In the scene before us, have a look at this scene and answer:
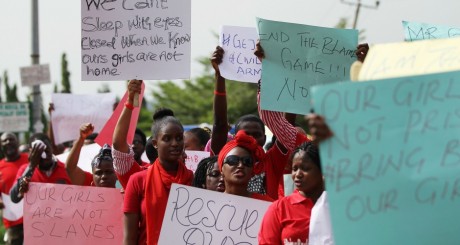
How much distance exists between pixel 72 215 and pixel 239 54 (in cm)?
171

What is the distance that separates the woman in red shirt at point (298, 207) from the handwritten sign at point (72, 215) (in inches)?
88.8

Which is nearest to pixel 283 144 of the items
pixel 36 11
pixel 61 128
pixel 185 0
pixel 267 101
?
pixel 267 101

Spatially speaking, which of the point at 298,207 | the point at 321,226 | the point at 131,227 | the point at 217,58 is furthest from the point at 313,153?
the point at 217,58

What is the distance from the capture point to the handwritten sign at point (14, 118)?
18.1 m

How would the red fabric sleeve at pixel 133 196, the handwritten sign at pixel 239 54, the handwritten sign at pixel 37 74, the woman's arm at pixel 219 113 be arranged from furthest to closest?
the handwritten sign at pixel 37 74
the handwritten sign at pixel 239 54
the woman's arm at pixel 219 113
the red fabric sleeve at pixel 133 196

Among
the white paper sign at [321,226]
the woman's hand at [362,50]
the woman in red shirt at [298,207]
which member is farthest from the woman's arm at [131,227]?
the woman's hand at [362,50]

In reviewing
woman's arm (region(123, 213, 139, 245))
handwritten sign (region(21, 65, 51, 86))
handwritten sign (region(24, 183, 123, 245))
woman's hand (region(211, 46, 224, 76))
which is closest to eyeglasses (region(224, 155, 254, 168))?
woman's arm (region(123, 213, 139, 245))

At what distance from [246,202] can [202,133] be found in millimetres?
2600

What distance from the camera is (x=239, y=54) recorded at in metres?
6.84

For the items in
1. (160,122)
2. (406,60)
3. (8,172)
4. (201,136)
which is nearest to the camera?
(406,60)

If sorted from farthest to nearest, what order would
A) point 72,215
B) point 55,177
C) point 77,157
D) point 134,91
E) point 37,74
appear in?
point 37,74 → point 55,177 → point 77,157 → point 72,215 → point 134,91

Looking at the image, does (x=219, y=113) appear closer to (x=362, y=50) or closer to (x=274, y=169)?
(x=274, y=169)

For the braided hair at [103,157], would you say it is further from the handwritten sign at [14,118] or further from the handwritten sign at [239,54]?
the handwritten sign at [14,118]

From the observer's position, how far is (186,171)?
589 cm
